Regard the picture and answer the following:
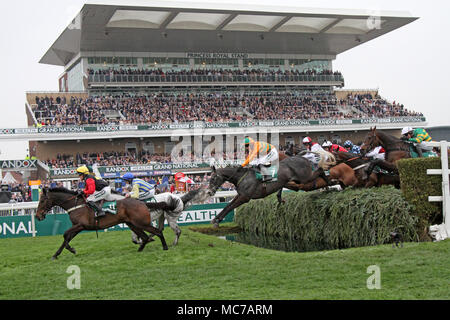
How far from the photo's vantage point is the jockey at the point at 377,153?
12062mm

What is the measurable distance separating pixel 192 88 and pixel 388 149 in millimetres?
30380

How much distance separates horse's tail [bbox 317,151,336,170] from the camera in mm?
11406

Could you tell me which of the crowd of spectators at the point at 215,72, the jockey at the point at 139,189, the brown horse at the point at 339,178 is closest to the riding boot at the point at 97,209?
the jockey at the point at 139,189

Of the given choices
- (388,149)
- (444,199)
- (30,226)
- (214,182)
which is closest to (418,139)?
(388,149)

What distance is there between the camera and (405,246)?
802cm

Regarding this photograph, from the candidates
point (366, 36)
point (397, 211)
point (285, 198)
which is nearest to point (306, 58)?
point (366, 36)

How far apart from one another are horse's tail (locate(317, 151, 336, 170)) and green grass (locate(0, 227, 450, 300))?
2860mm

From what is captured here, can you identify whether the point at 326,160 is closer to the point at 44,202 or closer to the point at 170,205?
the point at 170,205

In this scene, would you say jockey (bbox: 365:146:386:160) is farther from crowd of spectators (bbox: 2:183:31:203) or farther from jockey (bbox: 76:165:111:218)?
crowd of spectators (bbox: 2:183:31:203)

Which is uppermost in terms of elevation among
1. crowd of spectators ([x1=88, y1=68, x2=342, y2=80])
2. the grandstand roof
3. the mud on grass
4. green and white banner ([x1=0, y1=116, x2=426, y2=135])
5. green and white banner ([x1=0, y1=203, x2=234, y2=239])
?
the grandstand roof

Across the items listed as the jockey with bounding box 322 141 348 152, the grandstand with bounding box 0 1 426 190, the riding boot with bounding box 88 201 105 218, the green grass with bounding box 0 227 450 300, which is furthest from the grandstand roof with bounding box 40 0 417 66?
the green grass with bounding box 0 227 450 300

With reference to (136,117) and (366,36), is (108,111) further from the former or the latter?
(366,36)

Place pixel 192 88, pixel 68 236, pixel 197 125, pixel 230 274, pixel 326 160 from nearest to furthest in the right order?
1. pixel 230 274
2. pixel 68 236
3. pixel 326 160
4. pixel 197 125
5. pixel 192 88

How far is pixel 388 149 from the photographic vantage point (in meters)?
11.7
